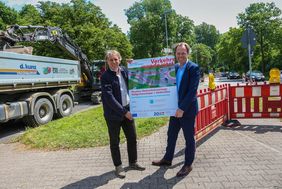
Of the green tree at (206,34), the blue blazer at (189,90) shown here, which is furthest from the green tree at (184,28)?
the green tree at (206,34)

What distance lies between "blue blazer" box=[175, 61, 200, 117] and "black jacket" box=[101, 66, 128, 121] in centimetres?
89

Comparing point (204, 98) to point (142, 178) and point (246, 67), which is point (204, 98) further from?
point (246, 67)

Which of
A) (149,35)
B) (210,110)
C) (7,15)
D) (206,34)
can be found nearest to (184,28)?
(149,35)

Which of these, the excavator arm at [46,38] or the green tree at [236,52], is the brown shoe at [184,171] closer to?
the excavator arm at [46,38]

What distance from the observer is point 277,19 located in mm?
48250

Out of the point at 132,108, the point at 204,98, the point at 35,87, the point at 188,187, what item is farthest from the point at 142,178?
the point at 35,87

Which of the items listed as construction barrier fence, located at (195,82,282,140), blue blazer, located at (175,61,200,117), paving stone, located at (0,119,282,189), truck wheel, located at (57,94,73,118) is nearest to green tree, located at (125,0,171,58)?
truck wheel, located at (57,94,73,118)

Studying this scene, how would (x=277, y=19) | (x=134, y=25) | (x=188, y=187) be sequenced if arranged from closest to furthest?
(x=188, y=187) → (x=277, y=19) → (x=134, y=25)

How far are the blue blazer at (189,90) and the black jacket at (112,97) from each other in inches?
35.0

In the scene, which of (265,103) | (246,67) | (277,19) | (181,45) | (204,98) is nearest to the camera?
(181,45)

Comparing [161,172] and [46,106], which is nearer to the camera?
[161,172]

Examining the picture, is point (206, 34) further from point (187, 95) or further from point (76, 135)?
point (187, 95)

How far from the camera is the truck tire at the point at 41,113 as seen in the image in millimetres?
10532

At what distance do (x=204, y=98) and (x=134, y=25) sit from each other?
52619 millimetres
